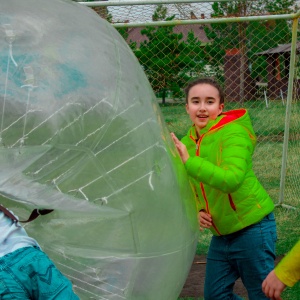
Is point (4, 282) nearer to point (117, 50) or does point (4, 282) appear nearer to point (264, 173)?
point (117, 50)

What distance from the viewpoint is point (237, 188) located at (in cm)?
275

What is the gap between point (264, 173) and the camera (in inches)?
317

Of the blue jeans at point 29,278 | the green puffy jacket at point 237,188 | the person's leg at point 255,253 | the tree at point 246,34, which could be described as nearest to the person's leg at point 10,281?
the blue jeans at point 29,278

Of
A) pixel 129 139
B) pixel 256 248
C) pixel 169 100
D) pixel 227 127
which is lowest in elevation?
pixel 169 100

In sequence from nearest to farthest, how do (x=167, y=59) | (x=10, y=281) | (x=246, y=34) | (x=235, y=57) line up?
(x=10, y=281) < (x=167, y=59) < (x=246, y=34) < (x=235, y=57)

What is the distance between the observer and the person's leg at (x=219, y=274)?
10.2 ft

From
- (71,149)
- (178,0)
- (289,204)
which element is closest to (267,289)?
(71,149)

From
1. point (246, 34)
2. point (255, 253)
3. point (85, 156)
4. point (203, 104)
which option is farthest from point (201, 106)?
point (246, 34)

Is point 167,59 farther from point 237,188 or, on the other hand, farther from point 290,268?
point 290,268

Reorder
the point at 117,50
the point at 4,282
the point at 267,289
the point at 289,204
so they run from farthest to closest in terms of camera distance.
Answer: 1. the point at 289,204
2. the point at 267,289
3. the point at 117,50
4. the point at 4,282

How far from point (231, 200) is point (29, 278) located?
1.43 meters

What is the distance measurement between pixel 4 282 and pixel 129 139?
0.66m

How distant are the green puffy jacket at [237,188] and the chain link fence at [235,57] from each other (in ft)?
10.9

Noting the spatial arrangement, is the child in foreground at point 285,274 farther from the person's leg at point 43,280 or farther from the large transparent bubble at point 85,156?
the person's leg at point 43,280
